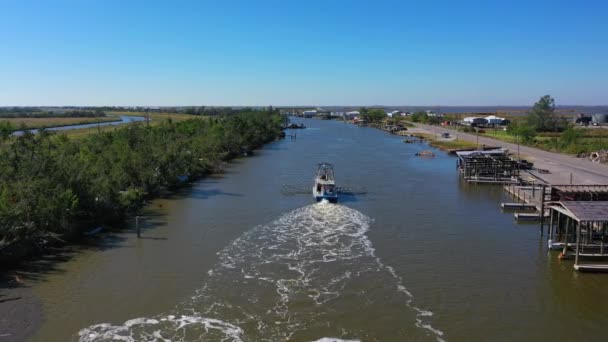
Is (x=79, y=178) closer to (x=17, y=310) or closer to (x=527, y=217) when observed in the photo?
(x=17, y=310)

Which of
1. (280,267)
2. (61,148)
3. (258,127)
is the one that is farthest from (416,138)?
(280,267)

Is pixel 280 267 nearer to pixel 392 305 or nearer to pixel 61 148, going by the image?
pixel 392 305

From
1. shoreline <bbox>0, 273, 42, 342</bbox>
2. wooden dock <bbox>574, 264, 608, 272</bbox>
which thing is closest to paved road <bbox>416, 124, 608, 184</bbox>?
wooden dock <bbox>574, 264, 608, 272</bbox>

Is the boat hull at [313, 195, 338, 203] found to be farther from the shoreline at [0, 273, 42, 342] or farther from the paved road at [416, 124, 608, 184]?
the shoreline at [0, 273, 42, 342]

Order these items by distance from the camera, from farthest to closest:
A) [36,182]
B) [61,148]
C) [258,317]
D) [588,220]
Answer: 1. [61,148]
2. [36,182]
3. [588,220]
4. [258,317]

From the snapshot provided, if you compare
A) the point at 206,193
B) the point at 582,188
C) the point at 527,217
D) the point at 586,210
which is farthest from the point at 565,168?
the point at 206,193

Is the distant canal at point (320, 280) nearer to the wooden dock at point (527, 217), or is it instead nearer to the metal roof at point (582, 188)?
the wooden dock at point (527, 217)

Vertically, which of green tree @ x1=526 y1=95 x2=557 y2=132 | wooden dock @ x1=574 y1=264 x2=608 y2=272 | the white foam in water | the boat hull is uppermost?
green tree @ x1=526 y1=95 x2=557 y2=132
